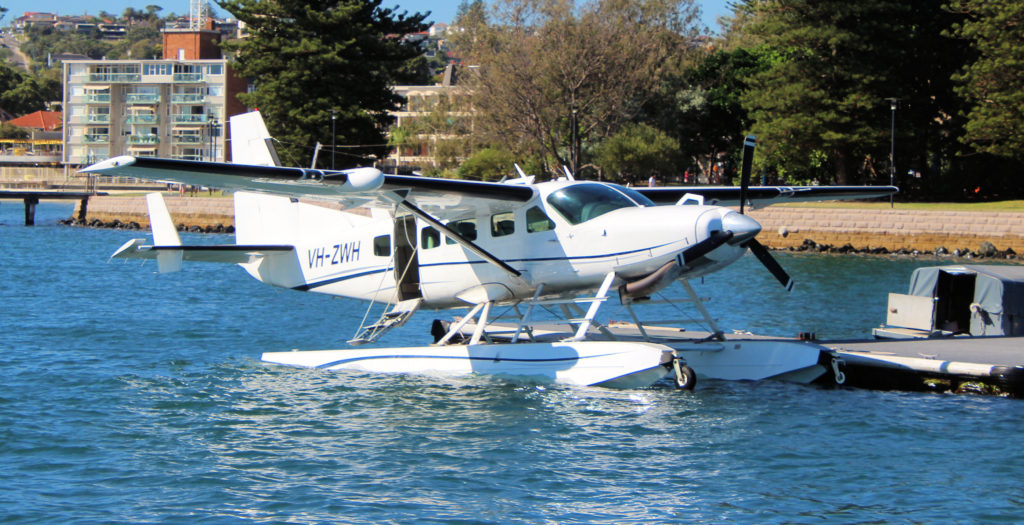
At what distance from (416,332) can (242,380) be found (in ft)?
19.5

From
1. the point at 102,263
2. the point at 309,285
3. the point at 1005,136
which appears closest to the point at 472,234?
the point at 309,285

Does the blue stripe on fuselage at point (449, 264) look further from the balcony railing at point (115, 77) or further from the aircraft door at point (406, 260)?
the balcony railing at point (115, 77)

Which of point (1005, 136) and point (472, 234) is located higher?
point (1005, 136)

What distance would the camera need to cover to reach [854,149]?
4788 centimetres

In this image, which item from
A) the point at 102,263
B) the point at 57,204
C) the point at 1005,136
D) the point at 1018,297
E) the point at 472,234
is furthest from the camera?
the point at 57,204

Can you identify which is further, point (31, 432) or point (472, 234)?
point (472, 234)

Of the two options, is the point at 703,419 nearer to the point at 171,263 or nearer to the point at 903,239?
the point at 171,263

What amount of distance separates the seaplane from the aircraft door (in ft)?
0.06

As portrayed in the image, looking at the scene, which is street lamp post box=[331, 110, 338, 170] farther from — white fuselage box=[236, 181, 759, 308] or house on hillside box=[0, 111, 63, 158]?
house on hillside box=[0, 111, 63, 158]

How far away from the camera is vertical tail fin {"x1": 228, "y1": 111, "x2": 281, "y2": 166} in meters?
17.3

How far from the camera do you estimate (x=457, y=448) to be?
449 inches

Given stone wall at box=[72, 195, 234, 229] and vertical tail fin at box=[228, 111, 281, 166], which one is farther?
stone wall at box=[72, 195, 234, 229]

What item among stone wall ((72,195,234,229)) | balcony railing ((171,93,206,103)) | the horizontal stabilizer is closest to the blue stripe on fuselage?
the horizontal stabilizer

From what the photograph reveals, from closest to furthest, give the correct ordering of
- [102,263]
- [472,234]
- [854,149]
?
[472,234]
[102,263]
[854,149]
